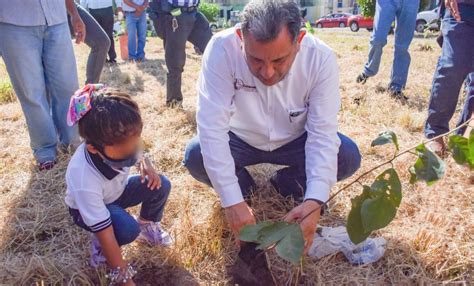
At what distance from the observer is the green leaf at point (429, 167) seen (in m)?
1.07

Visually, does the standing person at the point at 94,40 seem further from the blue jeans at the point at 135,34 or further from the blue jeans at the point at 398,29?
the blue jeans at the point at 135,34

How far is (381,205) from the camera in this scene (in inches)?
43.3

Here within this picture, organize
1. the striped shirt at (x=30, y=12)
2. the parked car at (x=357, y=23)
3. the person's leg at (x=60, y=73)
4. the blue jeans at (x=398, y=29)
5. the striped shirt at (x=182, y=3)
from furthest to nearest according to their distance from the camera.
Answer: the parked car at (x=357, y=23) < the blue jeans at (x=398, y=29) < the striped shirt at (x=182, y=3) < the person's leg at (x=60, y=73) < the striped shirt at (x=30, y=12)

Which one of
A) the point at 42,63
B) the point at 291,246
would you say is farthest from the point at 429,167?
the point at 42,63

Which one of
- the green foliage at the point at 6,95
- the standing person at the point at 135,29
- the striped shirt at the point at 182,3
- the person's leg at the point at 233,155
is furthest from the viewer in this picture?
the standing person at the point at 135,29

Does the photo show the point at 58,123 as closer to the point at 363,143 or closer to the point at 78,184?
the point at 78,184

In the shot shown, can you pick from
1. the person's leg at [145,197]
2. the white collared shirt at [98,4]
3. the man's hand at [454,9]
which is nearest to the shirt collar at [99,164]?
the person's leg at [145,197]

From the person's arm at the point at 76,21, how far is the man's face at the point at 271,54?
170 cm

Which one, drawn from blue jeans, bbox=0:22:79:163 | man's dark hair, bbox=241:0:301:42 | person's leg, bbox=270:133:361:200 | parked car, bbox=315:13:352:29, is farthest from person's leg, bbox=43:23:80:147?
parked car, bbox=315:13:352:29

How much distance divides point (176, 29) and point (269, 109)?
74.3 inches

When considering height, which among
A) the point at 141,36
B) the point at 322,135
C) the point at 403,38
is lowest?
the point at 141,36

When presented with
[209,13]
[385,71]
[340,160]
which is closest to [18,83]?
[340,160]

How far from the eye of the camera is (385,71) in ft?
16.4

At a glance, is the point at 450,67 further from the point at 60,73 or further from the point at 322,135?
the point at 60,73
